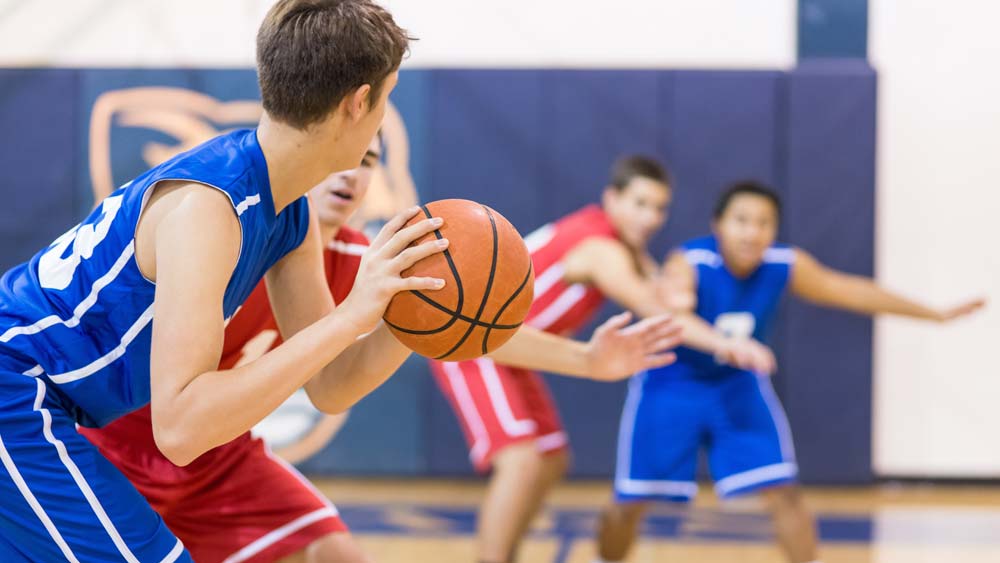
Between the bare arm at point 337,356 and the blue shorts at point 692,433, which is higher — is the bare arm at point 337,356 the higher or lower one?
the higher one

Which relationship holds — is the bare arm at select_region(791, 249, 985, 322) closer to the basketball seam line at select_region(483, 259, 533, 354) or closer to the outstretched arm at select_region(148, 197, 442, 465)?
the basketball seam line at select_region(483, 259, 533, 354)

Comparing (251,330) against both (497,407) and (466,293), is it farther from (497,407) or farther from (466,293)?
(497,407)

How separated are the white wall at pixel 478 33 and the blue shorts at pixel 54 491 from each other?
4.97 metres

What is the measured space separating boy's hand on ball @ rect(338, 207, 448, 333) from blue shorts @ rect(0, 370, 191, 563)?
22.2 inches

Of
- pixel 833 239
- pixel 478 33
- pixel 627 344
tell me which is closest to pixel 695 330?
pixel 627 344

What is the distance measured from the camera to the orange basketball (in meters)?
2.00

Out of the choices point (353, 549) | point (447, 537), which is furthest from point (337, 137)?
point (447, 537)

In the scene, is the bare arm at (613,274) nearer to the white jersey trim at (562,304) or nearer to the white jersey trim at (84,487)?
the white jersey trim at (562,304)

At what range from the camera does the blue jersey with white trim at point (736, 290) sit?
469cm

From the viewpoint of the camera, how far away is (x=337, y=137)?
1976 millimetres

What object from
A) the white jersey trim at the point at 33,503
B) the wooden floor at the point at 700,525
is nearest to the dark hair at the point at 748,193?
the wooden floor at the point at 700,525

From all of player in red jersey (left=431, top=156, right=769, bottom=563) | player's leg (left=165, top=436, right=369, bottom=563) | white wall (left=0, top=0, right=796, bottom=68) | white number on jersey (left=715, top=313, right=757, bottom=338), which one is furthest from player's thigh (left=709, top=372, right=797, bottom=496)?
white wall (left=0, top=0, right=796, bottom=68)

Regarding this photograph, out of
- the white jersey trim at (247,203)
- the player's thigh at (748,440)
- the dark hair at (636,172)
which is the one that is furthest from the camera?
the dark hair at (636,172)

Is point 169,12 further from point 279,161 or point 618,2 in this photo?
point 279,161
